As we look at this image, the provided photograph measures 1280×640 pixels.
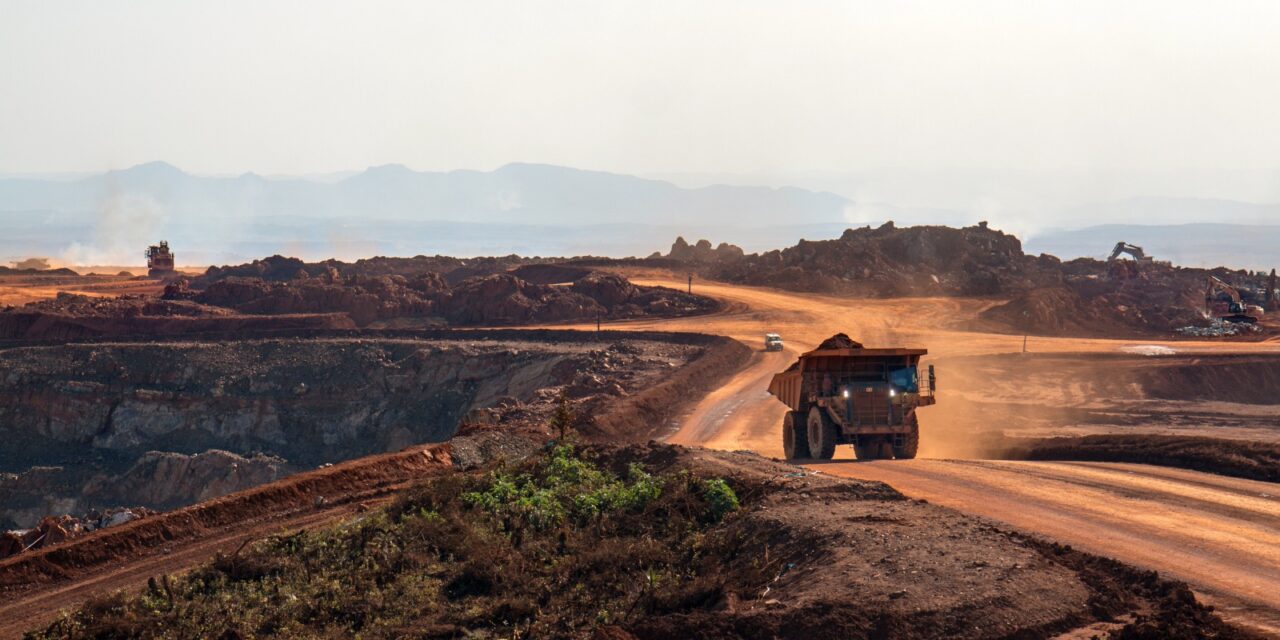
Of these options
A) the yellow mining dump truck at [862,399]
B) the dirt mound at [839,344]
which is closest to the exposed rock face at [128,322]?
the dirt mound at [839,344]

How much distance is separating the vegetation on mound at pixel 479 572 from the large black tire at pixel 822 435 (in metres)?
7.61

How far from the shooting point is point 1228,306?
62.8 metres

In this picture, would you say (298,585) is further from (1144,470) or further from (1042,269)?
(1042,269)

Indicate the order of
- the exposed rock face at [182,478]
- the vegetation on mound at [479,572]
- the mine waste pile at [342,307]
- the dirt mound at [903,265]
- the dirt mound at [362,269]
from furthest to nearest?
1. the dirt mound at [362,269]
2. the dirt mound at [903,265]
3. the mine waste pile at [342,307]
4. the exposed rock face at [182,478]
5. the vegetation on mound at [479,572]

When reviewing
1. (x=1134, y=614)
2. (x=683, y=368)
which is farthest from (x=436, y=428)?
(x=1134, y=614)

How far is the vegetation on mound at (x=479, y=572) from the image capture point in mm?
13094

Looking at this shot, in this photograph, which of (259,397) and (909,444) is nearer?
(909,444)

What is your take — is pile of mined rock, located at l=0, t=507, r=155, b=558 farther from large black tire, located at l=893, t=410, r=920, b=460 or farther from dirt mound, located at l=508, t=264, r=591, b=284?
dirt mound, located at l=508, t=264, r=591, b=284

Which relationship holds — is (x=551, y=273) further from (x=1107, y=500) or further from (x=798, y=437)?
(x=1107, y=500)

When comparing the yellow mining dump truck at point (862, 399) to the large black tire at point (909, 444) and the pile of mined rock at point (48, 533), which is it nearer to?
the large black tire at point (909, 444)

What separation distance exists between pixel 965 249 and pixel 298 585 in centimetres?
6869

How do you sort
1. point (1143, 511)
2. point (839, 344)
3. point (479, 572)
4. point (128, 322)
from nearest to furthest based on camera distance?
point (479, 572) → point (1143, 511) → point (839, 344) → point (128, 322)

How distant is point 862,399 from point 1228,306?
47.2 m

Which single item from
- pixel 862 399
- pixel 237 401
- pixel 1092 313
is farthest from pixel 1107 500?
pixel 1092 313
